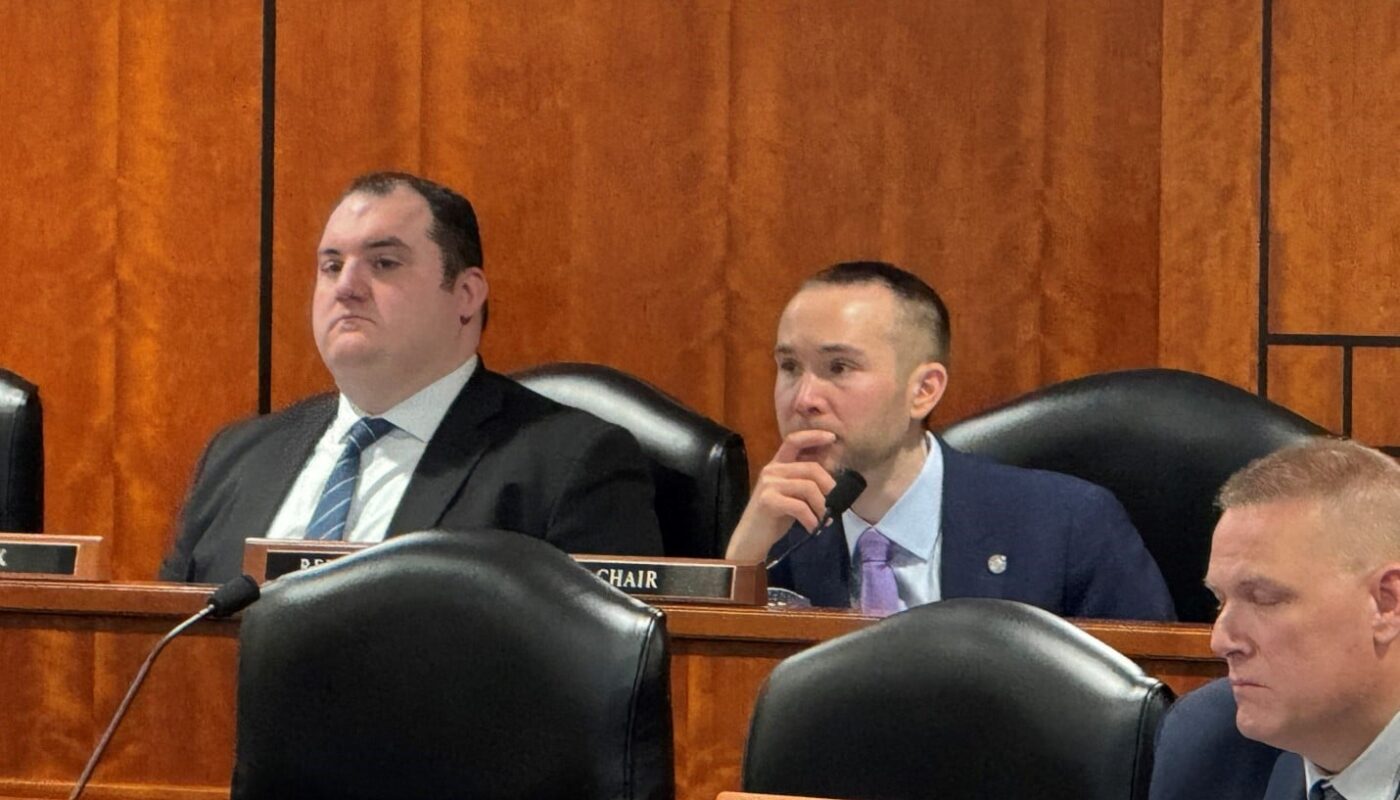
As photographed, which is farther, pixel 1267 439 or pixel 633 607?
pixel 1267 439

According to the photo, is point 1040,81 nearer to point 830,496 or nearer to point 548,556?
point 830,496

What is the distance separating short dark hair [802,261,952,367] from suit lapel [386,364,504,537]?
50 cm

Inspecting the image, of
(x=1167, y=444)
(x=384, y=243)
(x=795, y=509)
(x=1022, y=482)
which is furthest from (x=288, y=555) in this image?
(x=1167, y=444)

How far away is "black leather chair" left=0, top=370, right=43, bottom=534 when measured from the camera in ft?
11.2

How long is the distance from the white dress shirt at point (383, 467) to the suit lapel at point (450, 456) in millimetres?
23

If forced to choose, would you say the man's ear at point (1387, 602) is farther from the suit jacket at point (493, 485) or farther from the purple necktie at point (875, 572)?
the suit jacket at point (493, 485)

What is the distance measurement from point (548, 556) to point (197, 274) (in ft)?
→ 6.65

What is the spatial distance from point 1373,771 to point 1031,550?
1.26m

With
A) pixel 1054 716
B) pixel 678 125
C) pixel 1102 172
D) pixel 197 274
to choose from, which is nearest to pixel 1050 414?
pixel 1102 172

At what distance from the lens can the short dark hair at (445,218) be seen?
3395mm

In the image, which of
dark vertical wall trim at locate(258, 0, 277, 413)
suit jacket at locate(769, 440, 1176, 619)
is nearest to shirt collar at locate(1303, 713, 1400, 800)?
suit jacket at locate(769, 440, 1176, 619)

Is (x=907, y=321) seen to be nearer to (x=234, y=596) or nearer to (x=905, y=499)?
(x=905, y=499)

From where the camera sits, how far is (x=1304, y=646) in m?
1.88

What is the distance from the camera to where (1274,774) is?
1.89m
